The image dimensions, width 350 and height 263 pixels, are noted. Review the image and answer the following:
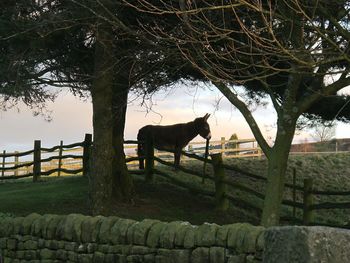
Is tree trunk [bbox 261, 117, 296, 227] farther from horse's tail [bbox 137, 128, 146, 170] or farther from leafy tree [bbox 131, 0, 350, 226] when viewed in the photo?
horse's tail [bbox 137, 128, 146, 170]

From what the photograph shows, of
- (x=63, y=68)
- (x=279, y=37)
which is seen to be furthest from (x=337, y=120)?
(x=63, y=68)

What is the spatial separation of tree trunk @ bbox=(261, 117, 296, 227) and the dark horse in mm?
7241

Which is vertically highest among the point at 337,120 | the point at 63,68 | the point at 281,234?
the point at 63,68

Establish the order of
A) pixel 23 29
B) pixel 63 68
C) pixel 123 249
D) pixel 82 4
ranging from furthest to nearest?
pixel 63 68
pixel 23 29
pixel 82 4
pixel 123 249

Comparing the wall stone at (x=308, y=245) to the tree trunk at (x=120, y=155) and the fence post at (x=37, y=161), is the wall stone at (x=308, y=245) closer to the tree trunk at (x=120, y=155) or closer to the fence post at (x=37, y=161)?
the tree trunk at (x=120, y=155)

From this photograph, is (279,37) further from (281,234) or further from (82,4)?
(281,234)

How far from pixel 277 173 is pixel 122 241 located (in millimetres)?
3649

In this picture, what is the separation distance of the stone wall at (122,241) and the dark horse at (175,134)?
26.4ft

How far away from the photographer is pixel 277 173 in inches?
408

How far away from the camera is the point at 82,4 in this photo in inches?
404

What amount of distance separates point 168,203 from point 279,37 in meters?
6.02

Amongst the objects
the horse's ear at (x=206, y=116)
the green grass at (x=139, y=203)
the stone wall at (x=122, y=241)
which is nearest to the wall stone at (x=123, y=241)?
the stone wall at (x=122, y=241)

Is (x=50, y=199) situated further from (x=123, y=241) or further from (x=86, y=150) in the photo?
(x=123, y=241)

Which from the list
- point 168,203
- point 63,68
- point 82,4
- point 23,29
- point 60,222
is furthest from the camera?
point 168,203
